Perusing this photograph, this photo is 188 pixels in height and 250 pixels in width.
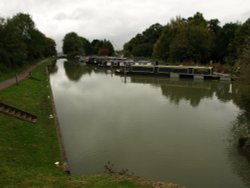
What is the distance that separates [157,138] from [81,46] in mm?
121602

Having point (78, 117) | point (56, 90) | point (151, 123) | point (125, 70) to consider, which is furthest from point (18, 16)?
point (151, 123)

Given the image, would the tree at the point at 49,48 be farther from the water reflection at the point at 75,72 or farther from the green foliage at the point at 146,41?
the water reflection at the point at 75,72

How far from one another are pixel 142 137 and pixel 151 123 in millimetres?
3148

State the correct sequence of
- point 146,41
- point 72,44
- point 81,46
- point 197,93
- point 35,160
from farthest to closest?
point 81,46, point 72,44, point 146,41, point 197,93, point 35,160

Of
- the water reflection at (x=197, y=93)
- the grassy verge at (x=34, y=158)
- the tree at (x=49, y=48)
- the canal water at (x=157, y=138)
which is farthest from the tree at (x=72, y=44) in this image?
the grassy verge at (x=34, y=158)

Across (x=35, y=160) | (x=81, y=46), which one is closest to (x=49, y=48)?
(x=81, y=46)

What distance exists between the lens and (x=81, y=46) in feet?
433

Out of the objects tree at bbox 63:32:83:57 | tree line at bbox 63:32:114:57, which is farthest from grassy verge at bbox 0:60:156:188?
tree at bbox 63:32:83:57

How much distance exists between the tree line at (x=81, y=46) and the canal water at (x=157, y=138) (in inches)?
3710

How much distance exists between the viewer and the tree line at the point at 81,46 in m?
120

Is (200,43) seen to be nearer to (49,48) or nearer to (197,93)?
(197,93)

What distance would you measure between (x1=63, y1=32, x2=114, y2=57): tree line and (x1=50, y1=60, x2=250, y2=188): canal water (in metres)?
94.2

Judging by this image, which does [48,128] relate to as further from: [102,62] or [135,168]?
[102,62]

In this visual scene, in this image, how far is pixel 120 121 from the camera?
18.7m
